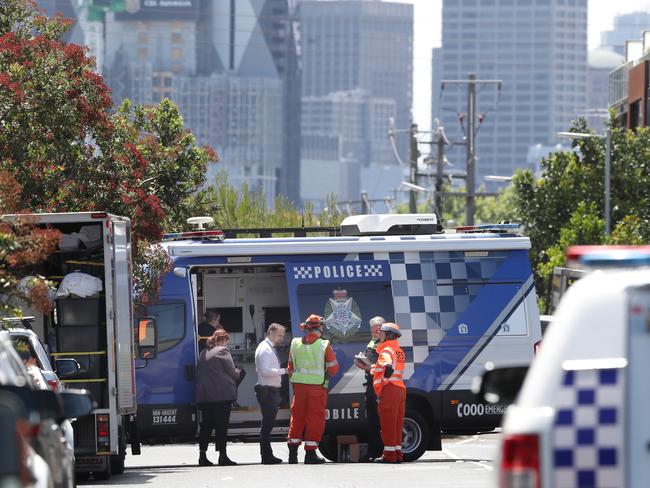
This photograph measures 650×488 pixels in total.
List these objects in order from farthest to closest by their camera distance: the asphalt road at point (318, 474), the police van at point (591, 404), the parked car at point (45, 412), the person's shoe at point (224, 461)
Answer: the person's shoe at point (224, 461) < the asphalt road at point (318, 474) < the parked car at point (45, 412) < the police van at point (591, 404)

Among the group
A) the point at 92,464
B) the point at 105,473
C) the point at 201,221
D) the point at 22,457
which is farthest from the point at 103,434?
the point at 22,457

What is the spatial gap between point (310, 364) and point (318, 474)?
1.98 meters

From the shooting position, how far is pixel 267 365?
1822 centimetres

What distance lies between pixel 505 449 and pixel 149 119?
811 inches

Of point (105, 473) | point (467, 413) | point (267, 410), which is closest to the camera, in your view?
point (105, 473)

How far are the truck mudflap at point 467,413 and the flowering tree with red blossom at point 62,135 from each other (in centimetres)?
365

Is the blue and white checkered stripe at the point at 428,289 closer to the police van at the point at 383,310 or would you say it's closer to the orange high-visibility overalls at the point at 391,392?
the police van at the point at 383,310

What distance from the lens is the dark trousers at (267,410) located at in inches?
718

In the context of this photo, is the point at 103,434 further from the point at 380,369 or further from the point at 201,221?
the point at 201,221

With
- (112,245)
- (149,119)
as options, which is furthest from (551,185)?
(112,245)

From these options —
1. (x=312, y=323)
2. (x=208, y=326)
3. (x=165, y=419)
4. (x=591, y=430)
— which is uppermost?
(x=591, y=430)

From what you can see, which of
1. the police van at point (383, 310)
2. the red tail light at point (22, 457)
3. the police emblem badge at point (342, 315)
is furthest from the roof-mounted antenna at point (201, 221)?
the red tail light at point (22, 457)

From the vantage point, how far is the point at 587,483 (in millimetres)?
6223

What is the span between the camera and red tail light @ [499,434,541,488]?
6211mm
